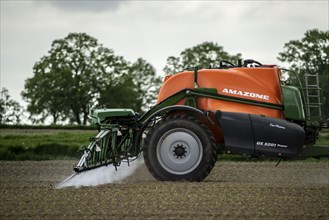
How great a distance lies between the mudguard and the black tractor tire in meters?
0.39

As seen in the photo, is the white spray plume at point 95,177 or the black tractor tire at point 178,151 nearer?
the black tractor tire at point 178,151

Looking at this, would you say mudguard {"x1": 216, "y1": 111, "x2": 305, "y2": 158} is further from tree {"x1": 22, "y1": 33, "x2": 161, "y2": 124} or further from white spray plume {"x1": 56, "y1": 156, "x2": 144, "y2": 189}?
tree {"x1": 22, "y1": 33, "x2": 161, "y2": 124}

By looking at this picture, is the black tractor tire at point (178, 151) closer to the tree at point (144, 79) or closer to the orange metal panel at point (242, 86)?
the orange metal panel at point (242, 86)

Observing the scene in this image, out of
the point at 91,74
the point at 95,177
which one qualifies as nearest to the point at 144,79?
the point at 91,74

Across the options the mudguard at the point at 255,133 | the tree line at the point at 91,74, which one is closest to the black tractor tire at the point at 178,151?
the mudguard at the point at 255,133

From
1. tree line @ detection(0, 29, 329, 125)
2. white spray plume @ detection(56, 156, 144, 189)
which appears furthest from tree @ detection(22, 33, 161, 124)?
white spray plume @ detection(56, 156, 144, 189)

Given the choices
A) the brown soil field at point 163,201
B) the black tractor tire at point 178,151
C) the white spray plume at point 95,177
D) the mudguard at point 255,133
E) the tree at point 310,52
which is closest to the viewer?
the brown soil field at point 163,201

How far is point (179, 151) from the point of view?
1385cm

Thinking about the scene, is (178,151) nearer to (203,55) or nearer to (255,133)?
(255,133)

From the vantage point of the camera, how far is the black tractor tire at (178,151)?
13.8 m

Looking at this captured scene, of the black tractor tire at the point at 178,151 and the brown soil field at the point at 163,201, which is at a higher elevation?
the black tractor tire at the point at 178,151

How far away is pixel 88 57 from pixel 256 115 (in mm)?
63785

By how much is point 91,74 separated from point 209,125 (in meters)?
61.3

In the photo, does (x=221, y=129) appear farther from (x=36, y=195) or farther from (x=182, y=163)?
(x=36, y=195)
